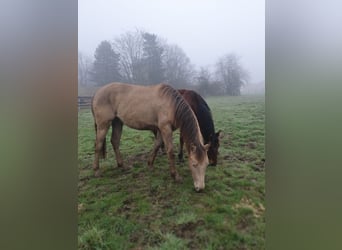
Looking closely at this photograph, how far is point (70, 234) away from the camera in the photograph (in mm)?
1595

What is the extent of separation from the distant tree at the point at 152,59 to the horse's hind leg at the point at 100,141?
39 cm

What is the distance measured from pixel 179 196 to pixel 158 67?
780 millimetres

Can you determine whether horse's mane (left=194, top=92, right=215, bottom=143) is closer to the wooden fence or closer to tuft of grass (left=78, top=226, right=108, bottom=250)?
the wooden fence

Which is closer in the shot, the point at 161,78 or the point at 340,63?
the point at 340,63

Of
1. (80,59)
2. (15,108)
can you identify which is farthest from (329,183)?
(15,108)

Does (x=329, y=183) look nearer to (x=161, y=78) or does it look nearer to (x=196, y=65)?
(x=196, y=65)

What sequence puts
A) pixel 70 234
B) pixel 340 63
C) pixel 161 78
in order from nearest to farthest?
pixel 340 63 < pixel 70 234 < pixel 161 78

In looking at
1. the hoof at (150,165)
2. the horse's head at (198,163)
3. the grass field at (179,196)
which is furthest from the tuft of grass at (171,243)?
the hoof at (150,165)

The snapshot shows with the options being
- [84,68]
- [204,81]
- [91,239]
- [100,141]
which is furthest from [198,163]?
[84,68]

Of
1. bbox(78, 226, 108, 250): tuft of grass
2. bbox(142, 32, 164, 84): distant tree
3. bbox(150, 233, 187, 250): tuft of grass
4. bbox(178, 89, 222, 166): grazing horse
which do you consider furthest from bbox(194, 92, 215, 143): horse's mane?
bbox(78, 226, 108, 250): tuft of grass

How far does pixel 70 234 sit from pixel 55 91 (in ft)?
2.67

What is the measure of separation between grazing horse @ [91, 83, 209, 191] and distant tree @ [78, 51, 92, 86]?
0.33 feet

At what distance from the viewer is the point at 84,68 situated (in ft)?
5.29

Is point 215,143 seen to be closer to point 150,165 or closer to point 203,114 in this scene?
point 203,114
